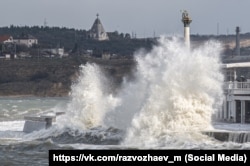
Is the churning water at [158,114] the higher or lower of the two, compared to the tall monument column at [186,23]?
lower

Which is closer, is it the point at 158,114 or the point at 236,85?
the point at 158,114

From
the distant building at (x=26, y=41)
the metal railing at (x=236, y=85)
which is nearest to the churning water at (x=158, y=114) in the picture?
the metal railing at (x=236, y=85)

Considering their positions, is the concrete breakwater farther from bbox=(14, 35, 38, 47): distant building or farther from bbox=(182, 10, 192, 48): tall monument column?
bbox=(14, 35, 38, 47): distant building

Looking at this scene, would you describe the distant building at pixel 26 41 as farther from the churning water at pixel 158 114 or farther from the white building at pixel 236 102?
the white building at pixel 236 102

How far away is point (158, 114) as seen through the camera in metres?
35.0

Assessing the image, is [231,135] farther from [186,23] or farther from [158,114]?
[186,23]

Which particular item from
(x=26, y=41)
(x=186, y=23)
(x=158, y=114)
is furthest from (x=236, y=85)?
(x=26, y=41)

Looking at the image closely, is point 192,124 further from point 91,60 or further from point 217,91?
point 91,60

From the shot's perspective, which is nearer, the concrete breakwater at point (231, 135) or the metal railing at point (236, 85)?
the concrete breakwater at point (231, 135)

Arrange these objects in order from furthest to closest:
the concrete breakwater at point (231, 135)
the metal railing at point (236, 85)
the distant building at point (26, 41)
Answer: the distant building at point (26, 41), the metal railing at point (236, 85), the concrete breakwater at point (231, 135)

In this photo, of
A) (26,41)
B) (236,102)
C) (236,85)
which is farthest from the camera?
(26,41)

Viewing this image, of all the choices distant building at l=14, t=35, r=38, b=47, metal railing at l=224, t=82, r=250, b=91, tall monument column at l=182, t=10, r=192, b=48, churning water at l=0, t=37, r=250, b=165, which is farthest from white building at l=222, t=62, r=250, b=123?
distant building at l=14, t=35, r=38, b=47

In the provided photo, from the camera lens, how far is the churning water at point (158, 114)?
109 ft

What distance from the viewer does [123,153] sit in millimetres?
22969
